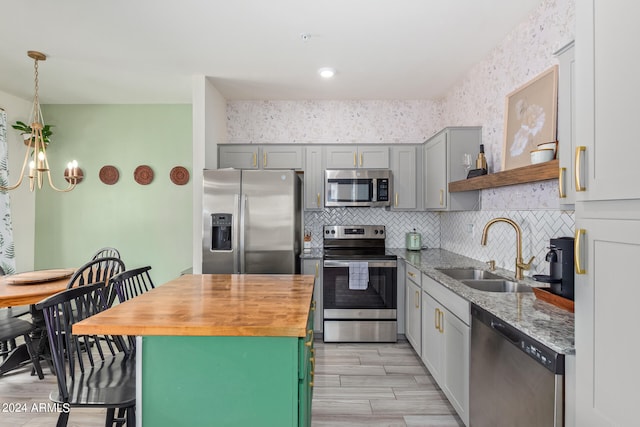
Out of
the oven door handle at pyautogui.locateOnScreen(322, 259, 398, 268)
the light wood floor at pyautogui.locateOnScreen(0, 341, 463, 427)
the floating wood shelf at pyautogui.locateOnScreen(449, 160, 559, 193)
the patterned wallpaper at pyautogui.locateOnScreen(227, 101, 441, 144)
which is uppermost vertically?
the patterned wallpaper at pyautogui.locateOnScreen(227, 101, 441, 144)

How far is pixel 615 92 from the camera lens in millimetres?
944

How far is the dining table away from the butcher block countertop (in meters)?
1.12

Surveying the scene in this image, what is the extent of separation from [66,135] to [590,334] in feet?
17.9

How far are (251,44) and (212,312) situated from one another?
2.28m

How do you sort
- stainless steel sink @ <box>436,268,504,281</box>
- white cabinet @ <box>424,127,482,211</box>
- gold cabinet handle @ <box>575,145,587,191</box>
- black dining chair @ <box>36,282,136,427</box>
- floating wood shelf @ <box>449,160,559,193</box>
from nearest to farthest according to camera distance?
gold cabinet handle @ <box>575,145,587,191</box> < black dining chair @ <box>36,282,136,427</box> < floating wood shelf @ <box>449,160,559,193</box> < stainless steel sink @ <box>436,268,504,281</box> < white cabinet @ <box>424,127,482,211</box>

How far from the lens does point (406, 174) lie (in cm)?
396

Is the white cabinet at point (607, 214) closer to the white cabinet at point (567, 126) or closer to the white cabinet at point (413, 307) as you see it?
the white cabinet at point (567, 126)

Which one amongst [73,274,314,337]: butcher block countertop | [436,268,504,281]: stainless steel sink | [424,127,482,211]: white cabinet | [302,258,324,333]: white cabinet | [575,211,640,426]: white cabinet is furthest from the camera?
[302,258,324,333]: white cabinet

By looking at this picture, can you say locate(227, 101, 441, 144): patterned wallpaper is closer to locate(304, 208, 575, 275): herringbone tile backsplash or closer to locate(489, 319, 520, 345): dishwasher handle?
locate(304, 208, 575, 275): herringbone tile backsplash

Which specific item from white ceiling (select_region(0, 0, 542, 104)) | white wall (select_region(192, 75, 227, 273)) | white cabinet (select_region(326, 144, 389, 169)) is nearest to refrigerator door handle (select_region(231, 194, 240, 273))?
white wall (select_region(192, 75, 227, 273))

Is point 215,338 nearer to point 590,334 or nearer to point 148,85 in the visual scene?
point 590,334

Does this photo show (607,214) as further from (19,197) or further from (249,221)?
(19,197)

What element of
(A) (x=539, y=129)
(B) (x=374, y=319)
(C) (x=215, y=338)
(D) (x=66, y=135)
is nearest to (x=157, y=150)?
(D) (x=66, y=135)

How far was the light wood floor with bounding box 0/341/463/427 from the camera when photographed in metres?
2.24
